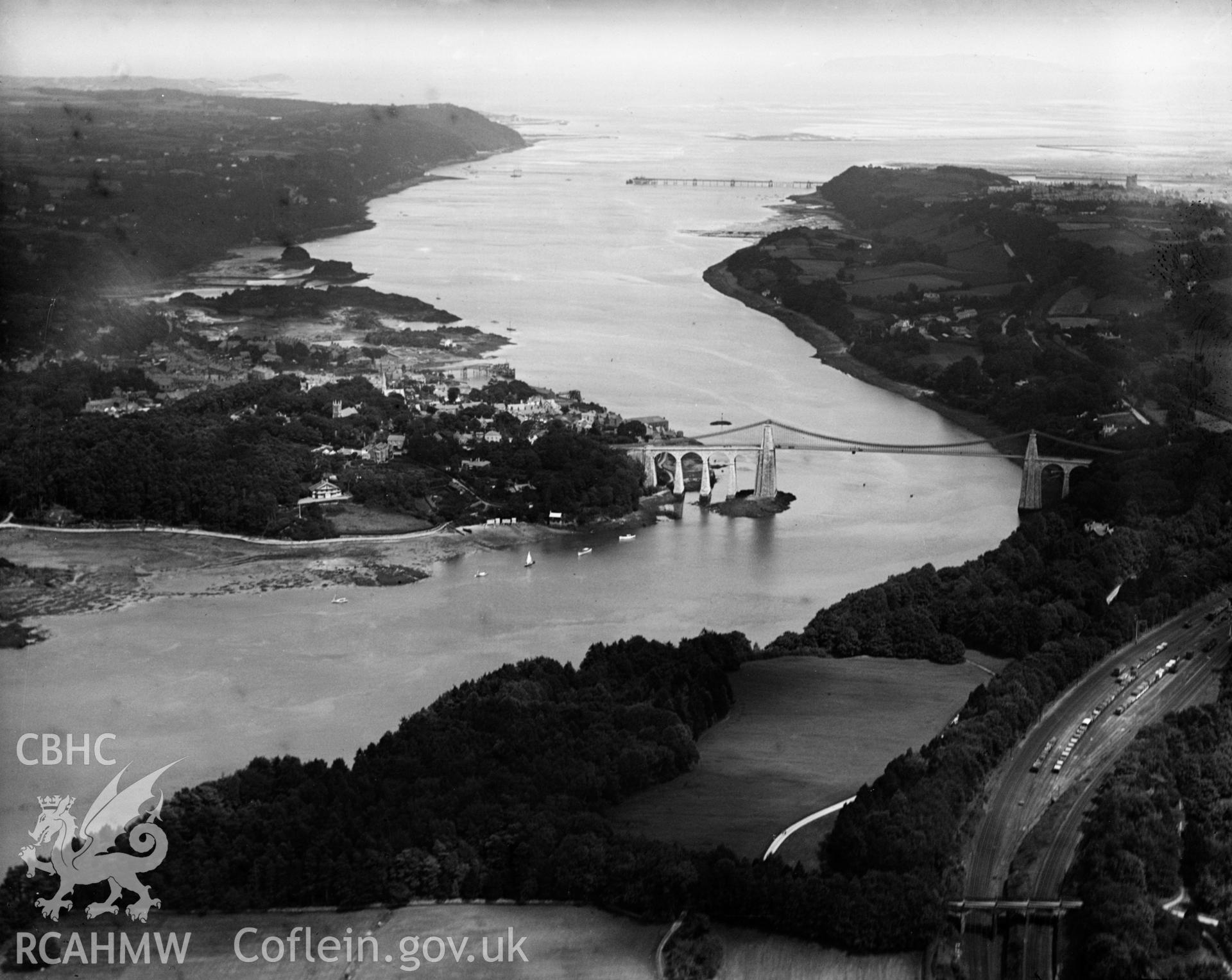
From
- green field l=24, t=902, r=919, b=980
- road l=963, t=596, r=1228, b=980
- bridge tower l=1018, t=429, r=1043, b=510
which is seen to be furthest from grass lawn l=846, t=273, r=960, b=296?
green field l=24, t=902, r=919, b=980

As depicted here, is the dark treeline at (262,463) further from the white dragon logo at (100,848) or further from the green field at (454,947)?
the green field at (454,947)

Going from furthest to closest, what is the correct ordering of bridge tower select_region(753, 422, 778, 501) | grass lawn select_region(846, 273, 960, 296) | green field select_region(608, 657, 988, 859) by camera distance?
grass lawn select_region(846, 273, 960, 296), bridge tower select_region(753, 422, 778, 501), green field select_region(608, 657, 988, 859)

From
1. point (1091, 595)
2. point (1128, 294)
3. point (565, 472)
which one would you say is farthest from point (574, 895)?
point (1128, 294)

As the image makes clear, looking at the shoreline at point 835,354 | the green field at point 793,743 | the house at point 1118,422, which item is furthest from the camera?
the shoreline at point 835,354

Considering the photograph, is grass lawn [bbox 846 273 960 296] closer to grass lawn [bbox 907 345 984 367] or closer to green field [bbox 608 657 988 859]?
grass lawn [bbox 907 345 984 367]

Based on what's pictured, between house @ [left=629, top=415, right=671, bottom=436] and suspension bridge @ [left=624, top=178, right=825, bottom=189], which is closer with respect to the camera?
house @ [left=629, top=415, right=671, bottom=436]

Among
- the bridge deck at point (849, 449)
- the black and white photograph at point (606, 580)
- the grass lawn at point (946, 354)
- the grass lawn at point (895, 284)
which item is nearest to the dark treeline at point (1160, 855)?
the black and white photograph at point (606, 580)
